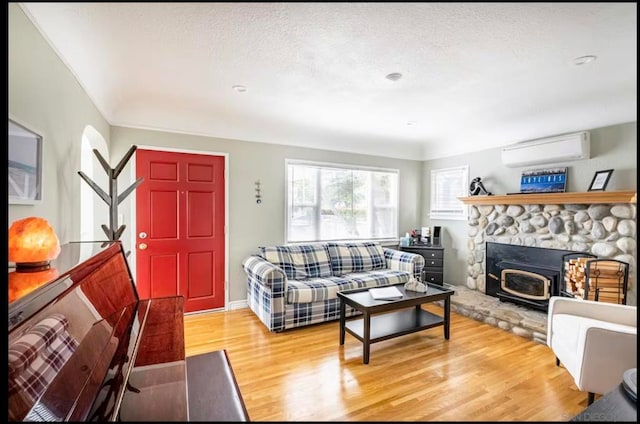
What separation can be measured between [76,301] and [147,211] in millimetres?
2471

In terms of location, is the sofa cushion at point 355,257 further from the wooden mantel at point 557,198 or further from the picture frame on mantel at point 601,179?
the picture frame on mantel at point 601,179

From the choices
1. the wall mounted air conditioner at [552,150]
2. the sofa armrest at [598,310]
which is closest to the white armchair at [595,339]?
the sofa armrest at [598,310]

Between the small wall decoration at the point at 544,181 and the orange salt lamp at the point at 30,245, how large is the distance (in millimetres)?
3271

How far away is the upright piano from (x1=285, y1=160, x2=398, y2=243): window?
114 inches

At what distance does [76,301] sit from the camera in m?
1.06

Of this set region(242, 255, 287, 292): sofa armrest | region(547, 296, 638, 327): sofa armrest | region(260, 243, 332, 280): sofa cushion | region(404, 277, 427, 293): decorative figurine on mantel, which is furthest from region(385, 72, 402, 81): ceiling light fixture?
region(260, 243, 332, 280): sofa cushion

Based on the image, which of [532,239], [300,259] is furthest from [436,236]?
[300,259]

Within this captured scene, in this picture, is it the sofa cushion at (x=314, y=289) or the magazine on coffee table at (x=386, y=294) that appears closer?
the magazine on coffee table at (x=386, y=294)

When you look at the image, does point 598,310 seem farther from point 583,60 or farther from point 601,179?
point 583,60

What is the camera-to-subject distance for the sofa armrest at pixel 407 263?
3.92m

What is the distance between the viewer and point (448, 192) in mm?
4648

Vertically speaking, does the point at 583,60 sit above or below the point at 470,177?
above

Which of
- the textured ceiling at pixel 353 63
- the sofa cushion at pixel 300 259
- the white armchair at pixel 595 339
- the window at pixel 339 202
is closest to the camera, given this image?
the white armchair at pixel 595 339

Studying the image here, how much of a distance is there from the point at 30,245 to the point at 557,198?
3.20m
